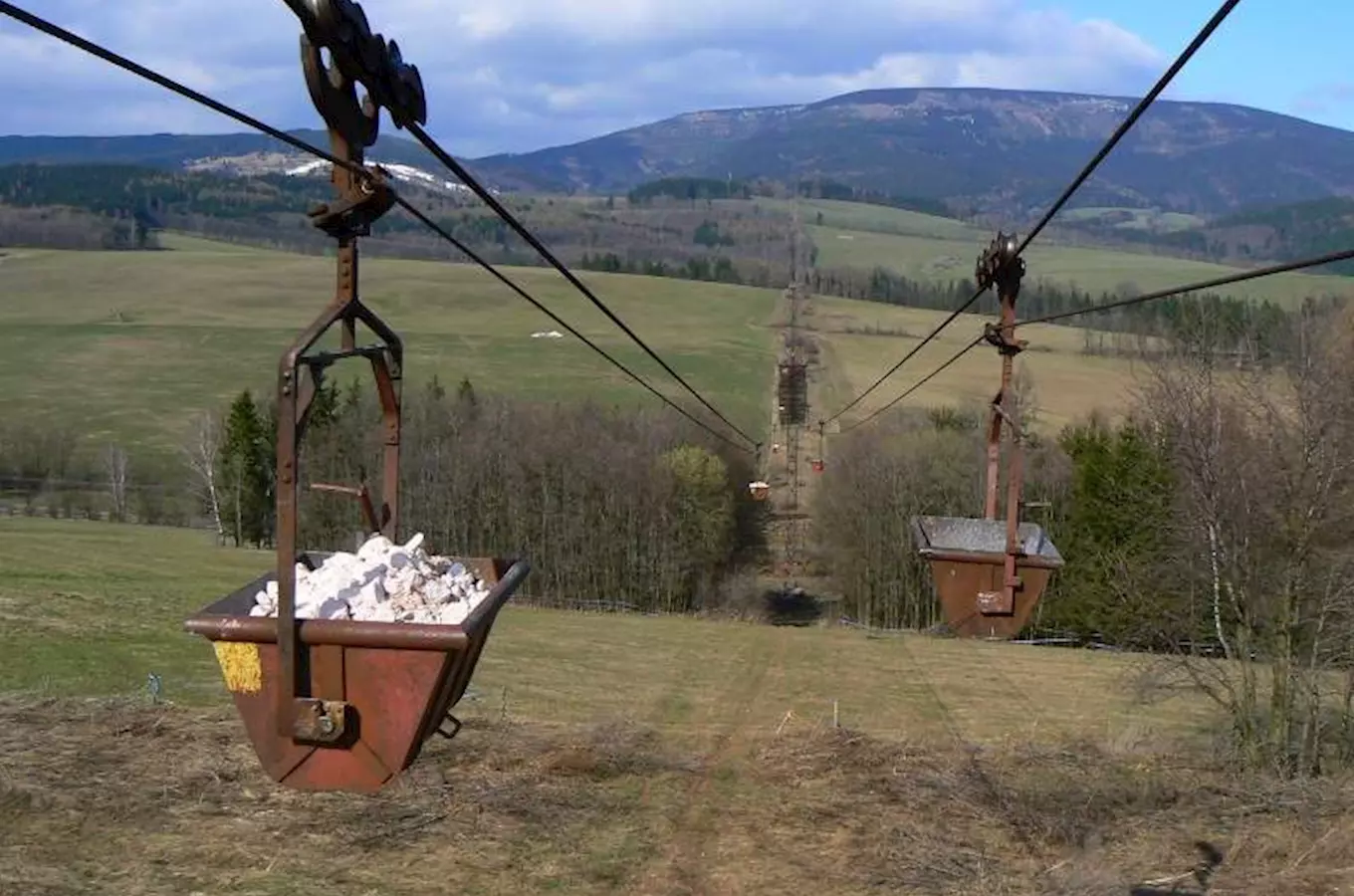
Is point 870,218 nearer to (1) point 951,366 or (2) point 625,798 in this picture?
(1) point 951,366

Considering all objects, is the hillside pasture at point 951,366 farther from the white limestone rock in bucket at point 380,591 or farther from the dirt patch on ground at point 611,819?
the white limestone rock in bucket at point 380,591

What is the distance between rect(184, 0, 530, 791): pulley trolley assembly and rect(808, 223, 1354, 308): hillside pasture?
3261 inches

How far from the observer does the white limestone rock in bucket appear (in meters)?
3.32

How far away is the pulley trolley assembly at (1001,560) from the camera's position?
23.3 ft

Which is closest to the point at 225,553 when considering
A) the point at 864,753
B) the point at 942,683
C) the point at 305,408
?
the point at 942,683

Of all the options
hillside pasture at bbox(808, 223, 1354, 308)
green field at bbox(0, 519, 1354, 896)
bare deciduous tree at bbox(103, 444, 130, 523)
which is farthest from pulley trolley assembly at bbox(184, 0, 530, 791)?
hillside pasture at bbox(808, 223, 1354, 308)

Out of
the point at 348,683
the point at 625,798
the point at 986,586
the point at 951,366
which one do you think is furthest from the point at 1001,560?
the point at 951,366

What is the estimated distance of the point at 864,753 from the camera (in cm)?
1892

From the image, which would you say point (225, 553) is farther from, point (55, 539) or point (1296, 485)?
point (1296, 485)

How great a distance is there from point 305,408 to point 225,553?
146 feet

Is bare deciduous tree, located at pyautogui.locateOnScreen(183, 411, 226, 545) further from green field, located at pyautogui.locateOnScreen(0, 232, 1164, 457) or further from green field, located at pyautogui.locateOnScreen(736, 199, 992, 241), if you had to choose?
green field, located at pyautogui.locateOnScreen(736, 199, 992, 241)

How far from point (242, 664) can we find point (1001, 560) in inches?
201

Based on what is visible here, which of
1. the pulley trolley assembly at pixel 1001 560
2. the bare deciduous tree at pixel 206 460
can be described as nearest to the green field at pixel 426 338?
the bare deciduous tree at pixel 206 460

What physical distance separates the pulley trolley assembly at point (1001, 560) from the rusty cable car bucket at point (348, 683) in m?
4.59
